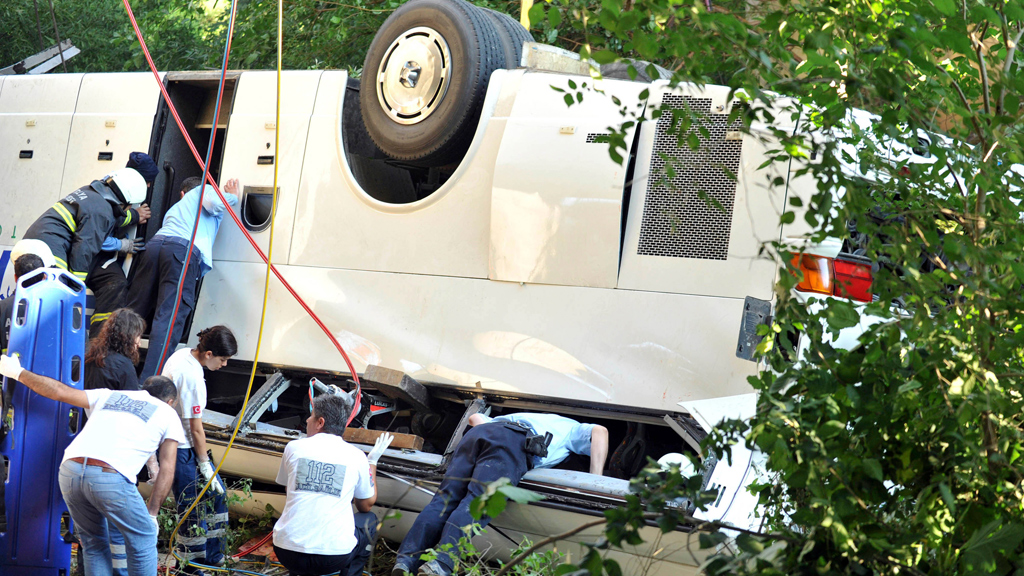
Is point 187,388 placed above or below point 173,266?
below

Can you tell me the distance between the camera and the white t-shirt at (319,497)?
167 inches

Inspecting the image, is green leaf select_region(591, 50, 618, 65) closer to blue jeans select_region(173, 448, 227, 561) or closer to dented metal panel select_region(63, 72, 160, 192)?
blue jeans select_region(173, 448, 227, 561)

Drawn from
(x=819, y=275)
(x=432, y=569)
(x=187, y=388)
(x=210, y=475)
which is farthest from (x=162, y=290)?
(x=819, y=275)

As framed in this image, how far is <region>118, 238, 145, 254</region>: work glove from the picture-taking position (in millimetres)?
6352

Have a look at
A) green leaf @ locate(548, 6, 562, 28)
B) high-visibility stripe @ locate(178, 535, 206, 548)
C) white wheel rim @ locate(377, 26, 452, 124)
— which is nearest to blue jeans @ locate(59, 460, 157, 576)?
high-visibility stripe @ locate(178, 535, 206, 548)

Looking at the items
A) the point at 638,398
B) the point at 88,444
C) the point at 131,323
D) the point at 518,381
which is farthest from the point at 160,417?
the point at 638,398

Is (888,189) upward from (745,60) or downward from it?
downward

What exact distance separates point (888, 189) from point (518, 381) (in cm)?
293

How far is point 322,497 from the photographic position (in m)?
4.29

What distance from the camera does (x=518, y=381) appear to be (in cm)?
491

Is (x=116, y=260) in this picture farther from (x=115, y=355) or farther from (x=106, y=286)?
(x=115, y=355)

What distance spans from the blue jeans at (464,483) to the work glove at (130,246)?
10.3ft

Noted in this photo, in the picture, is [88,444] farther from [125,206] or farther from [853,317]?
[853,317]

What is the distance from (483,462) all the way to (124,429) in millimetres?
1651
